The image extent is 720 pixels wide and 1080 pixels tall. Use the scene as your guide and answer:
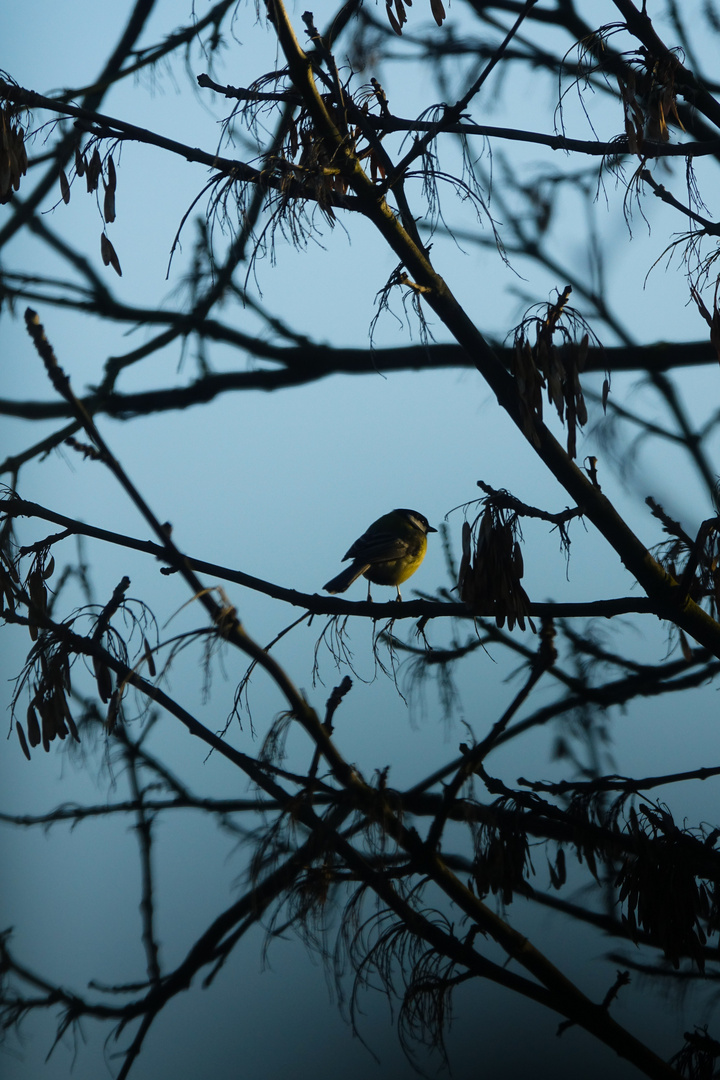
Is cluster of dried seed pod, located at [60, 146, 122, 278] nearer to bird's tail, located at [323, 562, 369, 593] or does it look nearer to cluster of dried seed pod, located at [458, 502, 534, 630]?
cluster of dried seed pod, located at [458, 502, 534, 630]

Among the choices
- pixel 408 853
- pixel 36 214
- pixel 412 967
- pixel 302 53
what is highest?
pixel 36 214

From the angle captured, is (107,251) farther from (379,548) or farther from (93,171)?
(379,548)

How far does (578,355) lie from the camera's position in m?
1.37

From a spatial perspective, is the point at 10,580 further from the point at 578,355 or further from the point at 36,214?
the point at 36,214

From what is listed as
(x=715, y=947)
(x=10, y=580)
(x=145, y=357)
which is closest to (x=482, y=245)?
(x=145, y=357)

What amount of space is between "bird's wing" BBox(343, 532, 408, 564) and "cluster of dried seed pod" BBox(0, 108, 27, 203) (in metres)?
1.68

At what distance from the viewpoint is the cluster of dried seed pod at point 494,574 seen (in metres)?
1.54

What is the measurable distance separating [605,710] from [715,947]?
0.71 m

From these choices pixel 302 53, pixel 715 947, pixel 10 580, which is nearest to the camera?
pixel 302 53

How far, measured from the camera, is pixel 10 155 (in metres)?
1.54

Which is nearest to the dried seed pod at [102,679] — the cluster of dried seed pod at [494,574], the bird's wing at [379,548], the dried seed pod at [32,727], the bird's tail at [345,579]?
the dried seed pod at [32,727]

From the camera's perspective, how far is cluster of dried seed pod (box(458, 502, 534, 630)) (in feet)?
5.05

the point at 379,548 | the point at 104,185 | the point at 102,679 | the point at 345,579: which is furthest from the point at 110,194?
the point at 379,548

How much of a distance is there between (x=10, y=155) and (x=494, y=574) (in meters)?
1.10
